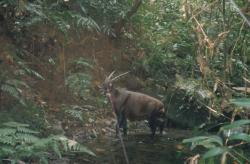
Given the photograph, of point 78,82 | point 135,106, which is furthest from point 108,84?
point 78,82

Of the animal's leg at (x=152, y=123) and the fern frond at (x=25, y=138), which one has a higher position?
the fern frond at (x=25, y=138)

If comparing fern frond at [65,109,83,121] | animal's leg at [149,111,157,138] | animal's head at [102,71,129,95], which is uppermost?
animal's head at [102,71,129,95]

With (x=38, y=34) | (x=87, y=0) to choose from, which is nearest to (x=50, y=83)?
→ (x=38, y=34)

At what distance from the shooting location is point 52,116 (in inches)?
309

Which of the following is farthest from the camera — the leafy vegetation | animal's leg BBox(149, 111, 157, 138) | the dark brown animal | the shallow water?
the dark brown animal

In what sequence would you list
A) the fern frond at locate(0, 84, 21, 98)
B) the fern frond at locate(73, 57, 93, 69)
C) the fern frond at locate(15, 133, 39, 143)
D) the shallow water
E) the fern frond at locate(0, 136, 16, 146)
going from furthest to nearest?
the fern frond at locate(73, 57, 93, 69), the shallow water, the fern frond at locate(0, 84, 21, 98), the fern frond at locate(15, 133, 39, 143), the fern frond at locate(0, 136, 16, 146)

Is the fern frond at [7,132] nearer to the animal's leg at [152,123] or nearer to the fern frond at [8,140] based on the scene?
the fern frond at [8,140]

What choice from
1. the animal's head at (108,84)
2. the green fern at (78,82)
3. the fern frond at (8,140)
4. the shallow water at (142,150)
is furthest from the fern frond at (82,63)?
the fern frond at (8,140)

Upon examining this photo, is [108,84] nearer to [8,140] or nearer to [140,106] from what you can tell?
[140,106]

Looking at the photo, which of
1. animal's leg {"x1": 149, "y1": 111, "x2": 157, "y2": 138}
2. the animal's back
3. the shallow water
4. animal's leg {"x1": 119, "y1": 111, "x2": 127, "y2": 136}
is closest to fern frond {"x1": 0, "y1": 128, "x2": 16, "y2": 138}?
the shallow water

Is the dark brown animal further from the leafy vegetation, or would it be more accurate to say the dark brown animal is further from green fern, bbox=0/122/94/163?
green fern, bbox=0/122/94/163

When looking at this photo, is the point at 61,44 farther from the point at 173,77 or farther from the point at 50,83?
the point at 173,77

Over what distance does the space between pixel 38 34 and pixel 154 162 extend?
137 inches

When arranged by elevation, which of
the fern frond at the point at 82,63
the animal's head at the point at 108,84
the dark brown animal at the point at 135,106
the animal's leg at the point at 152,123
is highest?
the fern frond at the point at 82,63
